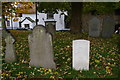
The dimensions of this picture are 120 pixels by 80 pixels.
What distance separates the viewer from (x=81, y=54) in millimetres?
6359

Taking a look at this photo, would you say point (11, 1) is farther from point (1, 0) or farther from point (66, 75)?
point (66, 75)

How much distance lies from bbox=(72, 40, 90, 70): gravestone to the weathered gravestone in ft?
2.52

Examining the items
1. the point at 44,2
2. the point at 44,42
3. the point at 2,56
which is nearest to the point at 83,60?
the point at 44,42

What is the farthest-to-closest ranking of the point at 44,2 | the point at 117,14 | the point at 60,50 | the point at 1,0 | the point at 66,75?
the point at 117,14 < the point at 44,2 < the point at 1,0 < the point at 60,50 < the point at 66,75

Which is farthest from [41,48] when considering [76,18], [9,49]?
[76,18]

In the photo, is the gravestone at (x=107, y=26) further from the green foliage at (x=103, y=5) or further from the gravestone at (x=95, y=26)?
the green foliage at (x=103, y=5)

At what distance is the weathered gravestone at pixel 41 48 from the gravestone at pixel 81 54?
0.77 meters

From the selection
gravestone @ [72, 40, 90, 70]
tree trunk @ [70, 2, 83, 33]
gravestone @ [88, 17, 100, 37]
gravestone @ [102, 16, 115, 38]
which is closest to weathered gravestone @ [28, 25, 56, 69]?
gravestone @ [72, 40, 90, 70]

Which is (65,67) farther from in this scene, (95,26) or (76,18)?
(76,18)

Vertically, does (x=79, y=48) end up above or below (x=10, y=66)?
above

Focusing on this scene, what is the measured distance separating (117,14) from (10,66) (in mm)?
23531

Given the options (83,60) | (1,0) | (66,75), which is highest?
(1,0)

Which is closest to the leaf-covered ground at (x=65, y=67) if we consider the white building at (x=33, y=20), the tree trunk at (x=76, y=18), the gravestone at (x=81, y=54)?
the gravestone at (x=81, y=54)

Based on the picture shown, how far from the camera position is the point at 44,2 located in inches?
518
